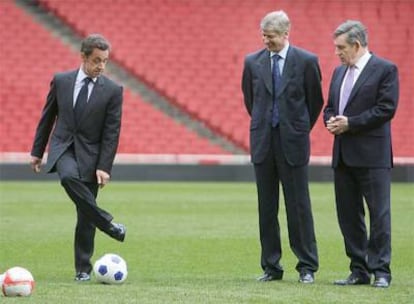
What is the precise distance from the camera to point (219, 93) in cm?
2667

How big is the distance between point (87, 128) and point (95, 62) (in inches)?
21.2

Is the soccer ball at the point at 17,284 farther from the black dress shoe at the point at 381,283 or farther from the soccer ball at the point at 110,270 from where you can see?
the black dress shoe at the point at 381,283

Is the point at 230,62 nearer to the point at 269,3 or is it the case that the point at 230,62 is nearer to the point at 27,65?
the point at 269,3

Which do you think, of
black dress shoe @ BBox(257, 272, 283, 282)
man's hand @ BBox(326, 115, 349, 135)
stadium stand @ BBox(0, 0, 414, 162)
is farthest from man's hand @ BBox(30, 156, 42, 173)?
stadium stand @ BBox(0, 0, 414, 162)

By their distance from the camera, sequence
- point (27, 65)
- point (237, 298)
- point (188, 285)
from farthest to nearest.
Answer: point (27, 65) < point (188, 285) < point (237, 298)

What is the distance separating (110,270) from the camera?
342 inches

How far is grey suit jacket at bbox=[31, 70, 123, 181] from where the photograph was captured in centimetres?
911

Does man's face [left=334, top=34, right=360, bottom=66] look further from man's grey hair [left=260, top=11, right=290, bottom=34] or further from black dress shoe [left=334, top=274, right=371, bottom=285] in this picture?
black dress shoe [left=334, top=274, right=371, bottom=285]

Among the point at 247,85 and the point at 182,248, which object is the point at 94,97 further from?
the point at 182,248

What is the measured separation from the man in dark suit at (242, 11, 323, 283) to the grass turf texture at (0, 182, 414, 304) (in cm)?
31

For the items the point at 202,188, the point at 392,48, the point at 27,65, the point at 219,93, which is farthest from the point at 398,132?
the point at 27,65

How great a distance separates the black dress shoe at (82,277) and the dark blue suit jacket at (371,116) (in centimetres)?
221

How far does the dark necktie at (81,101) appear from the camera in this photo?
916 centimetres

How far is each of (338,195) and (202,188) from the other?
1284 centimetres
